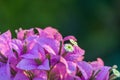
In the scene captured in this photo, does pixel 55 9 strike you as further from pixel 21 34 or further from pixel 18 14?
pixel 21 34

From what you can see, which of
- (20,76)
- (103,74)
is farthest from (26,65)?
(103,74)

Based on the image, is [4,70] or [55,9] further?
[55,9]

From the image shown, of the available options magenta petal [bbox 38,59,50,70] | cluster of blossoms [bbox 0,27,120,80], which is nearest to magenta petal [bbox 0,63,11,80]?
cluster of blossoms [bbox 0,27,120,80]

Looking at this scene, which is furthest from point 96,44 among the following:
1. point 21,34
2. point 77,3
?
point 21,34

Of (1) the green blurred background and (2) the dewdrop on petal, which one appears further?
(1) the green blurred background

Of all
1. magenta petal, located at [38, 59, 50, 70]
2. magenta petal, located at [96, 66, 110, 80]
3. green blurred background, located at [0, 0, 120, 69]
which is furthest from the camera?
green blurred background, located at [0, 0, 120, 69]

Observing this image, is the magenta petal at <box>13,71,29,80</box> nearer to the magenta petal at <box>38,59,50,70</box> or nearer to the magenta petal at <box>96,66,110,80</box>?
the magenta petal at <box>38,59,50,70</box>
